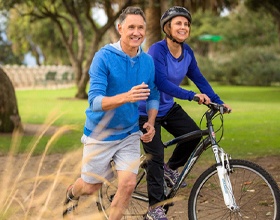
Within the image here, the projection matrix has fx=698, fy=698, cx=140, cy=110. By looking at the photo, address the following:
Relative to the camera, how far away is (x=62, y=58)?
68625mm

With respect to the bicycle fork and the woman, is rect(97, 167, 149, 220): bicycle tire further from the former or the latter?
the bicycle fork

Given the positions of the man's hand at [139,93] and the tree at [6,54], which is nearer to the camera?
the man's hand at [139,93]

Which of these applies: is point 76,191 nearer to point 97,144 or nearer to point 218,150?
point 97,144

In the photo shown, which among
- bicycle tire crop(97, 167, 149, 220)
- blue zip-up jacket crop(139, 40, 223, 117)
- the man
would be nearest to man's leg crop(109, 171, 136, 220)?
the man

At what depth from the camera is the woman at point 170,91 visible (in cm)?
502

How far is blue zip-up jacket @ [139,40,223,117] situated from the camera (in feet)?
16.4

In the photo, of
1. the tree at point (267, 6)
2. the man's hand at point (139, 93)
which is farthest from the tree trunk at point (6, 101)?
the tree at point (267, 6)

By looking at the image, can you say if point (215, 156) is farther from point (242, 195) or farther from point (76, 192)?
point (76, 192)

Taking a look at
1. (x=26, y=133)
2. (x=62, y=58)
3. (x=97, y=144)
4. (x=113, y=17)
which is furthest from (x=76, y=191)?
(x=62, y=58)

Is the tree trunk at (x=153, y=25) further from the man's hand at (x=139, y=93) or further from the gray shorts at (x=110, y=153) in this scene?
the man's hand at (x=139, y=93)

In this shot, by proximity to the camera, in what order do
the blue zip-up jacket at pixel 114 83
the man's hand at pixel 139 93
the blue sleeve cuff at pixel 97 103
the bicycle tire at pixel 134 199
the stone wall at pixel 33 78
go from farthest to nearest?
the stone wall at pixel 33 78 → the bicycle tire at pixel 134 199 → the blue zip-up jacket at pixel 114 83 → the blue sleeve cuff at pixel 97 103 → the man's hand at pixel 139 93

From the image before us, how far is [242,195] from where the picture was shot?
5.26m

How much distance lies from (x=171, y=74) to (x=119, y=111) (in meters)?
0.81

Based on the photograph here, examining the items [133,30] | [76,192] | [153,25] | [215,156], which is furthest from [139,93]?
[153,25]
